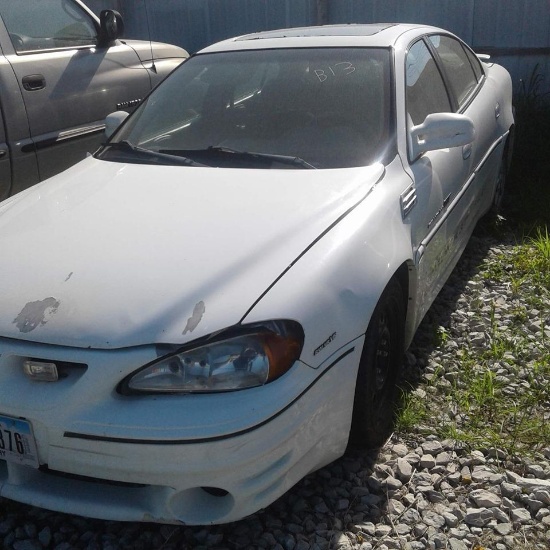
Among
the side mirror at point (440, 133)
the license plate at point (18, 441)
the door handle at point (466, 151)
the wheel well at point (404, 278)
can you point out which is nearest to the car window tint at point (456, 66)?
the door handle at point (466, 151)

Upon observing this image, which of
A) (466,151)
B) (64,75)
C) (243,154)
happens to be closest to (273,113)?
(243,154)

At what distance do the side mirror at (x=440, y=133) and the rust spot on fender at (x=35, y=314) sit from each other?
1.71m

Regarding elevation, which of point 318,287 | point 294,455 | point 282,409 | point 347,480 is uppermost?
point 318,287

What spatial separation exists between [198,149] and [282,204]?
2.46ft

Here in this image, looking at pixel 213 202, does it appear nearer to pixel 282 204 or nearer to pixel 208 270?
pixel 282 204

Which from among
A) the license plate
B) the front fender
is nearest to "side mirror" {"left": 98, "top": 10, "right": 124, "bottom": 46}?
the front fender

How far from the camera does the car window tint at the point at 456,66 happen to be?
4207 mm

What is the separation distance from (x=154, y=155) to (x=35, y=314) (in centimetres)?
130

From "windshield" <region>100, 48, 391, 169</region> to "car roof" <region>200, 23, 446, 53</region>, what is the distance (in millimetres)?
64

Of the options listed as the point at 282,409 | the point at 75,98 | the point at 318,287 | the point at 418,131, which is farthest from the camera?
the point at 75,98

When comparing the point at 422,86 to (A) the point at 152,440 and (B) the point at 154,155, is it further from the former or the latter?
(A) the point at 152,440

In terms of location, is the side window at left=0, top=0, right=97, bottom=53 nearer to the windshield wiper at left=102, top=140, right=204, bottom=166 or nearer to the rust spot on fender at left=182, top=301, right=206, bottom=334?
the windshield wiper at left=102, top=140, right=204, bottom=166

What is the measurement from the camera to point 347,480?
2.71 meters

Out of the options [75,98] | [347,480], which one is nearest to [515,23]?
[75,98]
